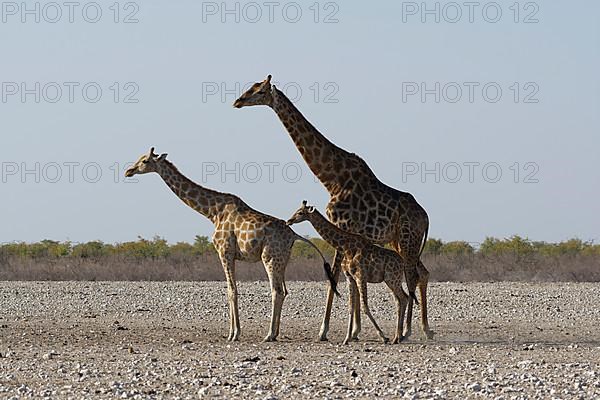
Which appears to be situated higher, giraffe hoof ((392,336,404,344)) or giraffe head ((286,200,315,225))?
giraffe head ((286,200,315,225))

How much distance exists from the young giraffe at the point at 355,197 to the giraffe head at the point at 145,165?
4.31 feet

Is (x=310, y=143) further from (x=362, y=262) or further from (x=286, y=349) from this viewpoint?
(x=286, y=349)

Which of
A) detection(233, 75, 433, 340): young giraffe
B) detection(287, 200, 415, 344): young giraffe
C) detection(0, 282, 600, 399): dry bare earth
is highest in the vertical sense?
detection(233, 75, 433, 340): young giraffe

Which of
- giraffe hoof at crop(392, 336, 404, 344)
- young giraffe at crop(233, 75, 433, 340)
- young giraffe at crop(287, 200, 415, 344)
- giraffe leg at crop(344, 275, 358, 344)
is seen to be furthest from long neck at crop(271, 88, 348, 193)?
giraffe hoof at crop(392, 336, 404, 344)

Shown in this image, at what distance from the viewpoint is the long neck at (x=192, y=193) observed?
17172 mm

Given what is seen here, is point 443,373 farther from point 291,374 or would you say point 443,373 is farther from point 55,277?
point 55,277

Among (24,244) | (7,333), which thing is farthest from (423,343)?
(24,244)

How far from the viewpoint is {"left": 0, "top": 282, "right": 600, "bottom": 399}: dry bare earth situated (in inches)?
470

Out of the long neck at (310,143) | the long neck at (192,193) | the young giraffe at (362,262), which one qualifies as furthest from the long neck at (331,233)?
the long neck at (192,193)

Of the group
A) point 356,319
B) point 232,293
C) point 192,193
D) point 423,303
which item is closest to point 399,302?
point 356,319

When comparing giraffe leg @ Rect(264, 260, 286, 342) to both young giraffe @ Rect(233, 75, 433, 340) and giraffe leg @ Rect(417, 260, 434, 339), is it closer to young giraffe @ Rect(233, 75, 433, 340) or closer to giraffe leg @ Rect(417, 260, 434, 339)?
young giraffe @ Rect(233, 75, 433, 340)

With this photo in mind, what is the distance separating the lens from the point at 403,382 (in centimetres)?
1223

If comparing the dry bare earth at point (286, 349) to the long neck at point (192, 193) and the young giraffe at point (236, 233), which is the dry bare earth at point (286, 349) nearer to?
the young giraffe at point (236, 233)

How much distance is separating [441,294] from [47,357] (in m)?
12.3
